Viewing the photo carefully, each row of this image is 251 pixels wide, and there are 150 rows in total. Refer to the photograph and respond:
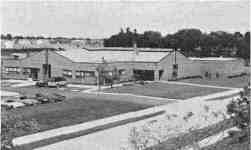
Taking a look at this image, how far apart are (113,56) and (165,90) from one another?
1247 centimetres

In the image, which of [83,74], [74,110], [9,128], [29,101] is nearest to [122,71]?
[83,74]

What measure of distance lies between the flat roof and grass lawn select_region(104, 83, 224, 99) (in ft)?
19.1

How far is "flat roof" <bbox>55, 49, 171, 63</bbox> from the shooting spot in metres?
46.4

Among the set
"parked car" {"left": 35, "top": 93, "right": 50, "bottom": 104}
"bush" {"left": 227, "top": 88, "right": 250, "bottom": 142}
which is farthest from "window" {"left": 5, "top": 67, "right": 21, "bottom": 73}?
"bush" {"left": 227, "top": 88, "right": 250, "bottom": 142}

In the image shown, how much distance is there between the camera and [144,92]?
37.9 metres

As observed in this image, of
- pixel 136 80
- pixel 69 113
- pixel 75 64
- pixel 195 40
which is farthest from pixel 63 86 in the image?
pixel 195 40

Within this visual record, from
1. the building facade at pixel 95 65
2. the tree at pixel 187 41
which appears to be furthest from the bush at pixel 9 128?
the tree at pixel 187 41

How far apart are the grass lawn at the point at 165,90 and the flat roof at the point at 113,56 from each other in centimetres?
583

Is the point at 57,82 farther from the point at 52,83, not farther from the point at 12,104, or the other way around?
the point at 12,104

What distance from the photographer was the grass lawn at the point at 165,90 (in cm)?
3678

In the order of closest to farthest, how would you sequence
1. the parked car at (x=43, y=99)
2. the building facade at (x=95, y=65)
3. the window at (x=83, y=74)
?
1. the parked car at (x=43, y=99)
2. the window at (x=83, y=74)
3. the building facade at (x=95, y=65)

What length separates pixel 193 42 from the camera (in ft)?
241

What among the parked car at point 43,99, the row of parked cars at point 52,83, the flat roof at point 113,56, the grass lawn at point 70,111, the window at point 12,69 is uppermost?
the flat roof at point 113,56

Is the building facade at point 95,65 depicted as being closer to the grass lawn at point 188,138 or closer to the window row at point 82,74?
the window row at point 82,74
